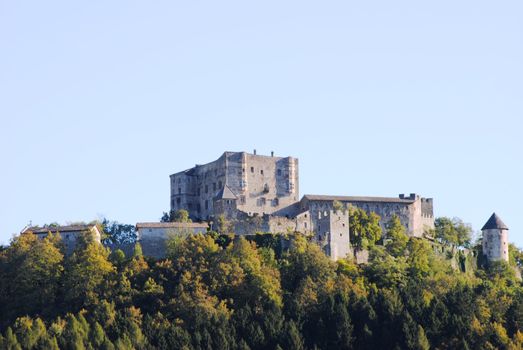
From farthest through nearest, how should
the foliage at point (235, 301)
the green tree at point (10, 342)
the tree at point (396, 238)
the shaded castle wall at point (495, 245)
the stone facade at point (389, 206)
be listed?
the shaded castle wall at point (495, 245) < the stone facade at point (389, 206) < the tree at point (396, 238) < the foliage at point (235, 301) < the green tree at point (10, 342)

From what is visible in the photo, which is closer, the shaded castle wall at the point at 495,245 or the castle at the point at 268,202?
the castle at the point at 268,202

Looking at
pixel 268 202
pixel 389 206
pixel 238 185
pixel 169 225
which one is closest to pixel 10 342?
pixel 169 225

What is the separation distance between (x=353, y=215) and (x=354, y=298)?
1305 centimetres

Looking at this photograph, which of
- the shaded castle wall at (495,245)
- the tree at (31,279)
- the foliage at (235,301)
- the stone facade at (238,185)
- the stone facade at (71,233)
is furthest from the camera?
the shaded castle wall at (495,245)

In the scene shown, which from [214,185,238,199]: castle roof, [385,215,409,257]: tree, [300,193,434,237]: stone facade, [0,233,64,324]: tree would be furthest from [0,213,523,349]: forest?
[300,193,434,237]: stone facade

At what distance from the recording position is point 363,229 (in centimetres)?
10575

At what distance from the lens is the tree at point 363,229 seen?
105m

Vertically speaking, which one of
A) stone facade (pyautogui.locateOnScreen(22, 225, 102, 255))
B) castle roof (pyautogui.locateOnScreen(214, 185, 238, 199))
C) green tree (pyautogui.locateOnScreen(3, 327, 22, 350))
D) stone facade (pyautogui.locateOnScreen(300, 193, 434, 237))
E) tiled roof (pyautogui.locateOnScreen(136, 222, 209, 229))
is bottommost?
green tree (pyautogui.locateOnScreen(3, 327, 22, 350))

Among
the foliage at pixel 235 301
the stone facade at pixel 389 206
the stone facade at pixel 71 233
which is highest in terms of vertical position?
the stone facade at pixel 389 206

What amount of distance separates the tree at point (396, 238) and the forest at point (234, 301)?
331 centimetres

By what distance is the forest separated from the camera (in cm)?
9019

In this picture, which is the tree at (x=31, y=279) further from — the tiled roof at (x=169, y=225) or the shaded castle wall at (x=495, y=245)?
the shaded castle wall at (x=495, y=245)

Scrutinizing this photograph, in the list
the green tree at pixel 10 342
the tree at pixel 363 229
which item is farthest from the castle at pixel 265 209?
the green tree at pixel 10 342

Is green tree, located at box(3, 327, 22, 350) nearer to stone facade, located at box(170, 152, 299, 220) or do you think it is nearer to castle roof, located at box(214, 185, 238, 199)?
stone facade, located at box(170, 152, 299, 220)
